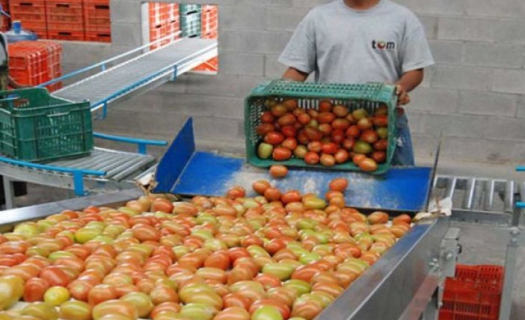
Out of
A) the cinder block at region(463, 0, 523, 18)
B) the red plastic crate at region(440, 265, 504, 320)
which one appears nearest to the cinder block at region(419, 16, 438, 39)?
the cinder block at region(463, 0, 523, 18)

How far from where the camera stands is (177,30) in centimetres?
650

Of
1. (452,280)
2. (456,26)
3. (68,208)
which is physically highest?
(456,26)

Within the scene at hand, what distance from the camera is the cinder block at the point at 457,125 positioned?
542 cm

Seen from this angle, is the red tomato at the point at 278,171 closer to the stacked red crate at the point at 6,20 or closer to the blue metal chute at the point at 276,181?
the blue metal chute at the point at 276,181

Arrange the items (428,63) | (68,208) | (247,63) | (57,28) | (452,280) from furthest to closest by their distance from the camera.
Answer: (57,28)
(247,63)
(452,280)
(428,63)
(68,208)

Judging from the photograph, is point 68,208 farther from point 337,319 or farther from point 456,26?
point 456,26

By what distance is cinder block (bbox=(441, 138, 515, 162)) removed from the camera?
17.9 feet

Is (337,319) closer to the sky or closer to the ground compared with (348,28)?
closer to the ground

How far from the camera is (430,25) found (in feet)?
17.3

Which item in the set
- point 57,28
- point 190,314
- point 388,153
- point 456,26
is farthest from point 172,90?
point 190,314

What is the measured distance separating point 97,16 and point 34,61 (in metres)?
0.99

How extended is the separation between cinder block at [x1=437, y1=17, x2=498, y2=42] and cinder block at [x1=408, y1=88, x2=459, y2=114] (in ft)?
1.36

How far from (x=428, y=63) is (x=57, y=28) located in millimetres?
4172

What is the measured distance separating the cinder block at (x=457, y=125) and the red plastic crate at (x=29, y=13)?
3416 mm
